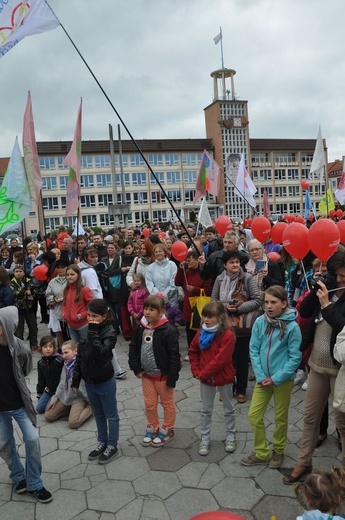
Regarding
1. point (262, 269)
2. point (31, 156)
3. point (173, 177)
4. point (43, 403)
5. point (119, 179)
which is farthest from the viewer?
point (173, 177)

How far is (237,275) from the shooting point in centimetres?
506

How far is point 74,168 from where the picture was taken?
860cm

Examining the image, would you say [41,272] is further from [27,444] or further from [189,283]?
[27,444]

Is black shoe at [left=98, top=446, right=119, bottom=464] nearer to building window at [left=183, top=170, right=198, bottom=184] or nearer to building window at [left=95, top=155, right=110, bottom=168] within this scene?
building window at [left=95, top=155, right=110, bottom=168]

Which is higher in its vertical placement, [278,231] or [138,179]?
[138,179]

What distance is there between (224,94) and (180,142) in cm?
1038

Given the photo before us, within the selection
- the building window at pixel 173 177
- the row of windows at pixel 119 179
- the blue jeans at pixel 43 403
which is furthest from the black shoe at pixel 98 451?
the building window at pixel 173 177

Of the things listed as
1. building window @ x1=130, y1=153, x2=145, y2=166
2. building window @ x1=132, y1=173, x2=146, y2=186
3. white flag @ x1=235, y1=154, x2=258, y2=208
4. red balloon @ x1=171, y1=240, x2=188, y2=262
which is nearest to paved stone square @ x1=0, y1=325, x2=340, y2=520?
red balloon @ x1=171, y1=240, x2=188, y2=262

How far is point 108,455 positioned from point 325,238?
113 inches

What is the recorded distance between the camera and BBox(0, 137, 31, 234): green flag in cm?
704

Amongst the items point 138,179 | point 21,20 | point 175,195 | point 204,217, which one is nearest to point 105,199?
point 138,179

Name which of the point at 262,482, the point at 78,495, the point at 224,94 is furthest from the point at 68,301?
the point at 224,94

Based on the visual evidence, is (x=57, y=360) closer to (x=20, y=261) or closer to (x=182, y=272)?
(x=182, y=272)

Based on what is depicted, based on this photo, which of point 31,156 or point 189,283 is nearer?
point 189,283
